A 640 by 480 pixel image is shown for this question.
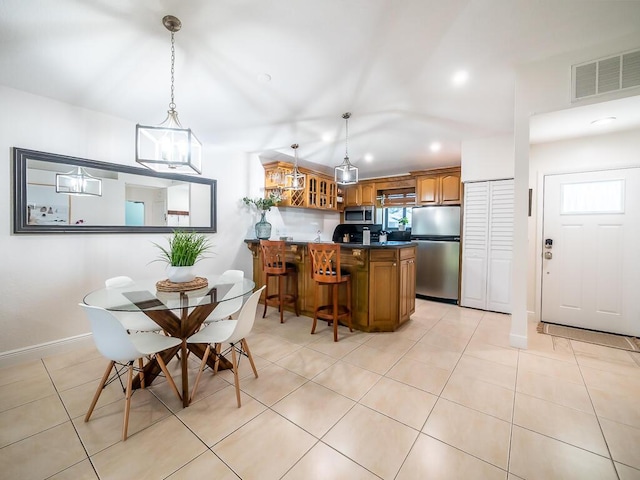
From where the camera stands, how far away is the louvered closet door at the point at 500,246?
383cm

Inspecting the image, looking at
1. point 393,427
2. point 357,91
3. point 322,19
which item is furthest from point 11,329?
point 357,91

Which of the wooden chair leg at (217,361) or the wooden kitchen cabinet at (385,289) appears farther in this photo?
the wooden kitchen cabinet at (385,289)

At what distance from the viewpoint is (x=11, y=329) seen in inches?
95.5

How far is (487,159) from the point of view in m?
3.91

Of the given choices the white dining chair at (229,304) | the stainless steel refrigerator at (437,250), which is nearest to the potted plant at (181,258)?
the white dining chair at (229,304)

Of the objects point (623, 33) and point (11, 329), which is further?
point (11, 329)

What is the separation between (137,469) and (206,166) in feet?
11.4

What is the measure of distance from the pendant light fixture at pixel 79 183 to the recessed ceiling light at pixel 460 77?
378cm

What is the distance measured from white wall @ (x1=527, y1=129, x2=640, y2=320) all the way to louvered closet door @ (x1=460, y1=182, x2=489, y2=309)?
59 cm

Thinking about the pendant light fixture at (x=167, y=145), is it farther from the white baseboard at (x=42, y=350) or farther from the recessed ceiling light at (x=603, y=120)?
the recessed ceiling light at (x=603, y=120)

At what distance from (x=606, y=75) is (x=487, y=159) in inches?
72.0

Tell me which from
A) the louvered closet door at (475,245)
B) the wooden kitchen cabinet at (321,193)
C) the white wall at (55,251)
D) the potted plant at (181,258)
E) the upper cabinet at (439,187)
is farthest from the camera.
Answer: the wooden kitchen cabinet at (321,193)

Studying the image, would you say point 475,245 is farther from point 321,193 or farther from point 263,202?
point 263,202

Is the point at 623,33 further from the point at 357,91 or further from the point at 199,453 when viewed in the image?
the point at 199,453
